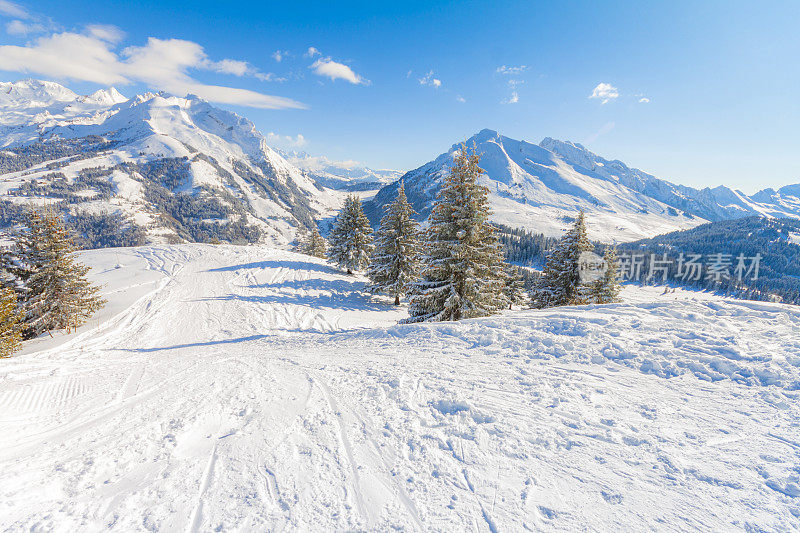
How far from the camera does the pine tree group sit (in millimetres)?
14688

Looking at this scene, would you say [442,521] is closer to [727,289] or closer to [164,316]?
Answer: [164,316]

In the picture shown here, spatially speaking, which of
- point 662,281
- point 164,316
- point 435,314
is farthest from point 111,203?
point 662,281

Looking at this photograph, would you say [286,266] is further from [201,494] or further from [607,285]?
[201,494]

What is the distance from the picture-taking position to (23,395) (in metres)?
7.40

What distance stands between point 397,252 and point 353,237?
8.30m

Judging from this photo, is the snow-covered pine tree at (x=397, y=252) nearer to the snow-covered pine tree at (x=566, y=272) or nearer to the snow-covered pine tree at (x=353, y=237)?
the snow-covered pine tree at (x=353, y=237)

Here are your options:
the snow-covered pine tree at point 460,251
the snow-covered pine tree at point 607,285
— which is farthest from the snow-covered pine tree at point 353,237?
the snow-covered pine tree at point 607,285

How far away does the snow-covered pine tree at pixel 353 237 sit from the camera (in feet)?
108

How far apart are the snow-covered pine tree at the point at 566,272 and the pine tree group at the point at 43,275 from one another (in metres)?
29.5

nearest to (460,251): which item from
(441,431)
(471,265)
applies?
(471,265)

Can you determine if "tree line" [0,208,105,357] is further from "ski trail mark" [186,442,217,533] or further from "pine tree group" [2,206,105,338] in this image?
"ski trail mark" [186,442,217,533]

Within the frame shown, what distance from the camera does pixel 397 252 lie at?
26.5 m

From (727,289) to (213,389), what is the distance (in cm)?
17226

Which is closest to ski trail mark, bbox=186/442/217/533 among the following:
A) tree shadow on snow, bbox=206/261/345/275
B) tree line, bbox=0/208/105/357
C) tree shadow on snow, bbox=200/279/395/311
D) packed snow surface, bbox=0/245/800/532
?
packed snow surface, bbox=0/245/800/532
